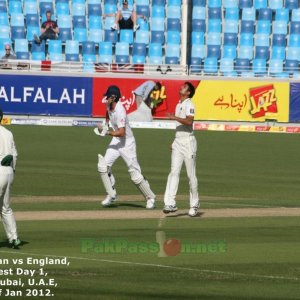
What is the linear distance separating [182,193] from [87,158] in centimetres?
667

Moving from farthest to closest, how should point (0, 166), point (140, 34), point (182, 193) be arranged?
point (140, 34), point (182, 193), point (0, 166)

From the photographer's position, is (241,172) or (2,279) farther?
(241,172)

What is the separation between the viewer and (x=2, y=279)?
439 inches

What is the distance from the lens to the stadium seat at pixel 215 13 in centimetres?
4335

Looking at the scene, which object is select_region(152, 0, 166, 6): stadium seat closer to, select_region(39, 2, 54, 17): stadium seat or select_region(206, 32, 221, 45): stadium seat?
select_region(206, 32, 221, 45): stadium seat

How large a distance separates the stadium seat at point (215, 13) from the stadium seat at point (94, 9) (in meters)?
4.44

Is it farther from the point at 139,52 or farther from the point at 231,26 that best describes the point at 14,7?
the point at 231,26

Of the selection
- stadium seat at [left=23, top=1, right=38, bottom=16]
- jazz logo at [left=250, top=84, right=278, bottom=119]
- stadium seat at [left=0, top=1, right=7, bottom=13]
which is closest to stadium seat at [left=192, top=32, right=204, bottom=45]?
jazz logo at [left=250, top=84, right=278, bottom=119]

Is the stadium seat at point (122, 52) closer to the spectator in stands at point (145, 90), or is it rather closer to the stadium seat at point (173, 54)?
the stadium seat at point (173, 54)

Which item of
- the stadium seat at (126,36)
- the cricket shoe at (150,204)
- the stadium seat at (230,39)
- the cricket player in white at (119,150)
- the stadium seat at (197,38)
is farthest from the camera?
the stadium seat at (230,39)

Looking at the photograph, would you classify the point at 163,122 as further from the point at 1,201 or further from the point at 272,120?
the point at 1,201

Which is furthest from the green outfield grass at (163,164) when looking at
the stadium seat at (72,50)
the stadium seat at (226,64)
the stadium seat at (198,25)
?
the stadium seat at (198,25)

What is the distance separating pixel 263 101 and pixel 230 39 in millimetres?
5737

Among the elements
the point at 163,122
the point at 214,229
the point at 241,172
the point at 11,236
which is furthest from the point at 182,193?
the point at 163,122
